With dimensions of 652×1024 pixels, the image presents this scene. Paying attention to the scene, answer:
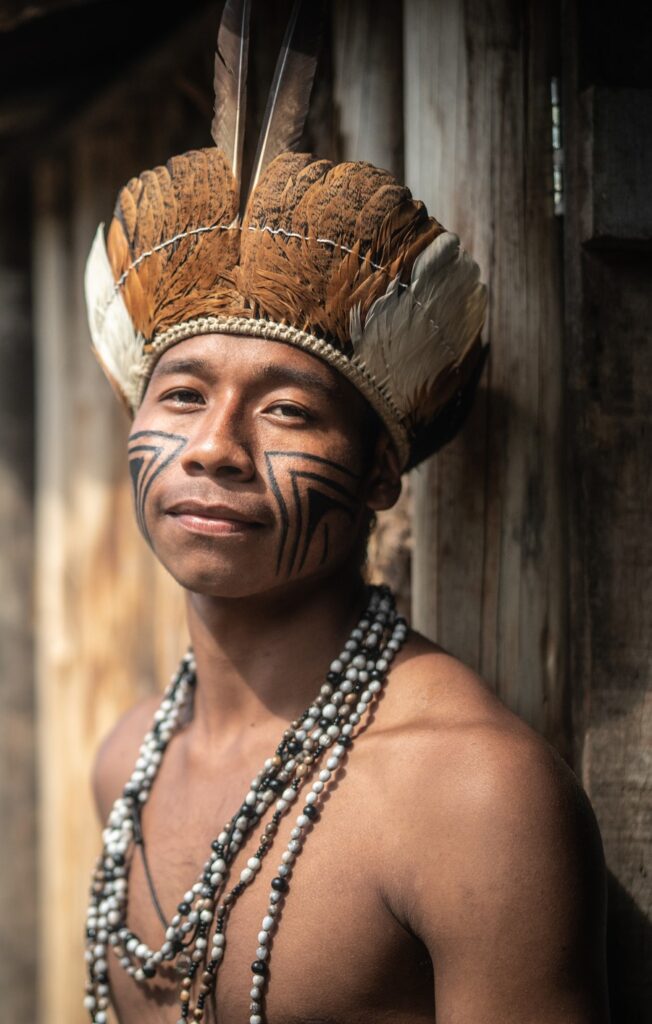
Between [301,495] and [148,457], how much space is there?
0.30 m

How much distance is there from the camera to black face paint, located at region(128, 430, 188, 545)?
1.94 meters

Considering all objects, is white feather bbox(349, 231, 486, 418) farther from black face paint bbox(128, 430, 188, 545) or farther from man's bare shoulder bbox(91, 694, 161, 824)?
man's bare shoulder bbox(91, 694, 161, 824)

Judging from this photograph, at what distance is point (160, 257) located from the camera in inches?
79.2

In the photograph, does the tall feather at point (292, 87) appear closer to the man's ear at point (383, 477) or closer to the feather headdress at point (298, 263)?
the feather headdress at point (298, 263)

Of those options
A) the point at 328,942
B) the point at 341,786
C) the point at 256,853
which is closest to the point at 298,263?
the point at 341,786

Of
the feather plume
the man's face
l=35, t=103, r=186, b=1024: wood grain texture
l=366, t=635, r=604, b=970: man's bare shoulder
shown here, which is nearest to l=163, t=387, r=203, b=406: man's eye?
the man's face

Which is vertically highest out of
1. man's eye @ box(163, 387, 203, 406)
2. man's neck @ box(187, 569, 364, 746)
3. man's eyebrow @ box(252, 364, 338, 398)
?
man's eyebrow @ box(252, 364, 338, 398)

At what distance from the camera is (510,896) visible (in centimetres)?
163

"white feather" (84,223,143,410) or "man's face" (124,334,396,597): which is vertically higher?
"white feather" (84,223,143,410)

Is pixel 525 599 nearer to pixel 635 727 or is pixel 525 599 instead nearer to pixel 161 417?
pixel 635 727

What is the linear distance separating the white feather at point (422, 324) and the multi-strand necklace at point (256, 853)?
46 cm

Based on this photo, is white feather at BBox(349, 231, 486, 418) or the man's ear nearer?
white feather at BBox(349, 231, 486, 418)

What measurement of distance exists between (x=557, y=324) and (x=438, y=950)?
1.22 metres

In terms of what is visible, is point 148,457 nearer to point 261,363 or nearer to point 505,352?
point 261,363
